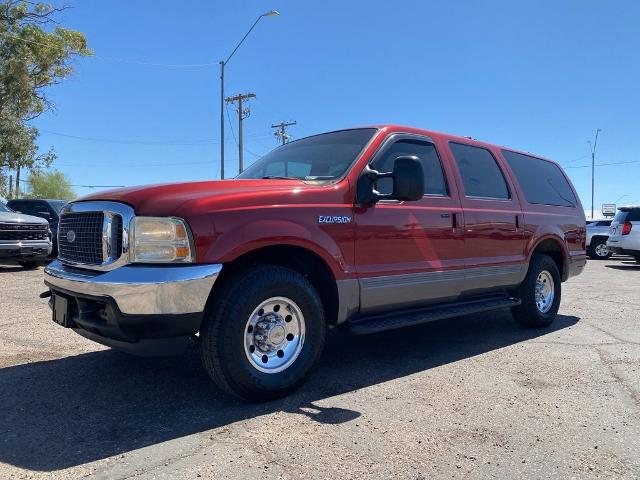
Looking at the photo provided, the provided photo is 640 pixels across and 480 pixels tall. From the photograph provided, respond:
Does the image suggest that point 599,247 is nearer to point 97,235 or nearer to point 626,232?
point 626,232

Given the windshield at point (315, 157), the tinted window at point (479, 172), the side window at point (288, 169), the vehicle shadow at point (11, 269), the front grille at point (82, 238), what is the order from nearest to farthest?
the front grille at point (82, 238) < the windshield at point (315, 157) < the side window at point (288, 169) < the tinted window at point (479, 172) < the vehicle shadow at point (11, 269)

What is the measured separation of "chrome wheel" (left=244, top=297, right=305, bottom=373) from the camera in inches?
139

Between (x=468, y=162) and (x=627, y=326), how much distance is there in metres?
2.94

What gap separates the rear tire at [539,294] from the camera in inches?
236

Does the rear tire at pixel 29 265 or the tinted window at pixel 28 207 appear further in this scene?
the tinted window at pixel 28 207

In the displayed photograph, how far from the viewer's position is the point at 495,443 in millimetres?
3020

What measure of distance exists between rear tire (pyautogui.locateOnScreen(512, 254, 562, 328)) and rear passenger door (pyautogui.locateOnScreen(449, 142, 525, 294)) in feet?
1.01

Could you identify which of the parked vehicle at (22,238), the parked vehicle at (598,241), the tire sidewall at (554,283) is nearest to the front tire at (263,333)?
the tire sidewall at (554,283)

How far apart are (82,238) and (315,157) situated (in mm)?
1979

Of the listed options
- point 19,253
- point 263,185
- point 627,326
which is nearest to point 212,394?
point 263,185

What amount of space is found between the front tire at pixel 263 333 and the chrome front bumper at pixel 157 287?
205 mm

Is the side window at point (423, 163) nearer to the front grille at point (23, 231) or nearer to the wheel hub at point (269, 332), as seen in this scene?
the wheel hub at point (269, 332)

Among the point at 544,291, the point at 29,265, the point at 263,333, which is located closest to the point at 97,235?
the point at 263,333

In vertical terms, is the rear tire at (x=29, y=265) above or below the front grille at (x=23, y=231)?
below
